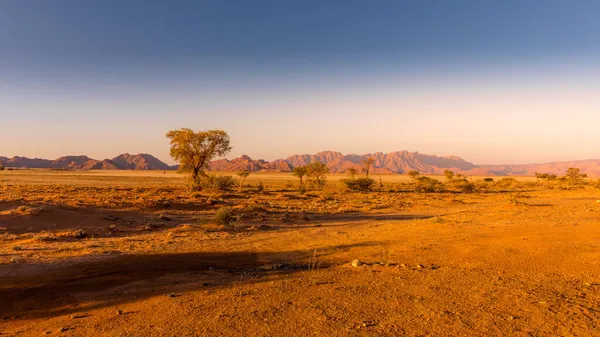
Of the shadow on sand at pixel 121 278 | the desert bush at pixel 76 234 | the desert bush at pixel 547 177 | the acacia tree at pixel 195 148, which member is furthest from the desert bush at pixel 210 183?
the desert bush at pixel 547 177

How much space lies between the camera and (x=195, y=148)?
41.6m

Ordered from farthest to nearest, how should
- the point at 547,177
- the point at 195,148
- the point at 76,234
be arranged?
the point at 547,177 → the point at 195,148 → the point at 76,234

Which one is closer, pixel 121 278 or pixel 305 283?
pixel 305 283

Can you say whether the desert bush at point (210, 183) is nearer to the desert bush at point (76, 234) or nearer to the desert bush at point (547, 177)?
the desert bush at point (76, 234)

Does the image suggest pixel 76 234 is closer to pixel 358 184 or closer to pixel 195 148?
pixel 195 148

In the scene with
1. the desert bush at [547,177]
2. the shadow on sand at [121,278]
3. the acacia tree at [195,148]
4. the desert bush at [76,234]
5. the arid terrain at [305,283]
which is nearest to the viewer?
the arid terrain at [305,283]

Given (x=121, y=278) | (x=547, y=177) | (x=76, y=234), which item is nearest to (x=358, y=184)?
(x=76, y=234)

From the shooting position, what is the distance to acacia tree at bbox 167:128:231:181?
4091 centimetres

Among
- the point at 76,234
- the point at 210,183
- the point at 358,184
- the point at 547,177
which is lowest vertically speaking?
the point at 76,234

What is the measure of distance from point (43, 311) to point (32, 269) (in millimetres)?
3085

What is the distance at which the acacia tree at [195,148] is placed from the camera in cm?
4091

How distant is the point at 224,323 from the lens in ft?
18.5

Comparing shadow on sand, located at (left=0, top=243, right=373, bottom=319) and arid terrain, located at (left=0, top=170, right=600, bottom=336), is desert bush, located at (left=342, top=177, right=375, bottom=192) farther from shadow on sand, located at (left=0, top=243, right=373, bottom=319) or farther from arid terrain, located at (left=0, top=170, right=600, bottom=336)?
shadow on sand, located at (left=0, top=243, right=373, bottom=319)

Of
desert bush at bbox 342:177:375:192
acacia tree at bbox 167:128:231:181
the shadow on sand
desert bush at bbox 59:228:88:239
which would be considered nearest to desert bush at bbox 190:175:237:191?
acacia tree at bbox 167:128:231:181
